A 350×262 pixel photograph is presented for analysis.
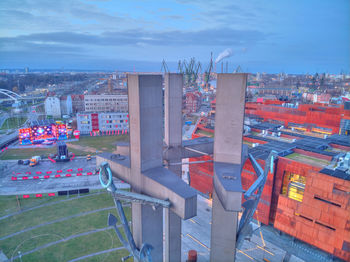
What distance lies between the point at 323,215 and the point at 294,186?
4776 mm

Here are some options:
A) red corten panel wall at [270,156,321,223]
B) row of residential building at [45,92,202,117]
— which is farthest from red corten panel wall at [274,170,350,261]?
row of residential building at [45,92,202,117]

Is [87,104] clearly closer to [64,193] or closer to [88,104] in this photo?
[88,104]

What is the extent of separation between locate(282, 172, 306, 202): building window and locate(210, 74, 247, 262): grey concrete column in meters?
17.7

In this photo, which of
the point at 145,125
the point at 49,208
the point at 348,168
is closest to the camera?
the point at 145,125

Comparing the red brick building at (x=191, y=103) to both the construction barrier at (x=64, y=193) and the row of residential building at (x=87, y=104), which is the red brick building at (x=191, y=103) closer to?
the row of residential building at (x=87, y=104)

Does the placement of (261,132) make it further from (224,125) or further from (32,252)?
(32,252)

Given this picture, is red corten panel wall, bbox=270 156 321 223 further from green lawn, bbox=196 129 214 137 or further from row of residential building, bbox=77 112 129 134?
row of residential building, bbox=77 112 129 134

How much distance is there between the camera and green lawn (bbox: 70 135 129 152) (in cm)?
6644

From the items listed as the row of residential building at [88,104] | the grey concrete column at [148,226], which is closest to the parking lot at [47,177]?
the grey concrete column at [148,226]

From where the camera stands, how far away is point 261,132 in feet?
153

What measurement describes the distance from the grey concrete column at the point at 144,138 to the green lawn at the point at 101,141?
51.5 meters

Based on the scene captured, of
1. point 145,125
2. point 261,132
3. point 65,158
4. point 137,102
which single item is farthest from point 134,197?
point 65,158

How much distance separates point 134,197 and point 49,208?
2950 centimetres

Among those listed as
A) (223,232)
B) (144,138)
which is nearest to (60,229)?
(223,232)
